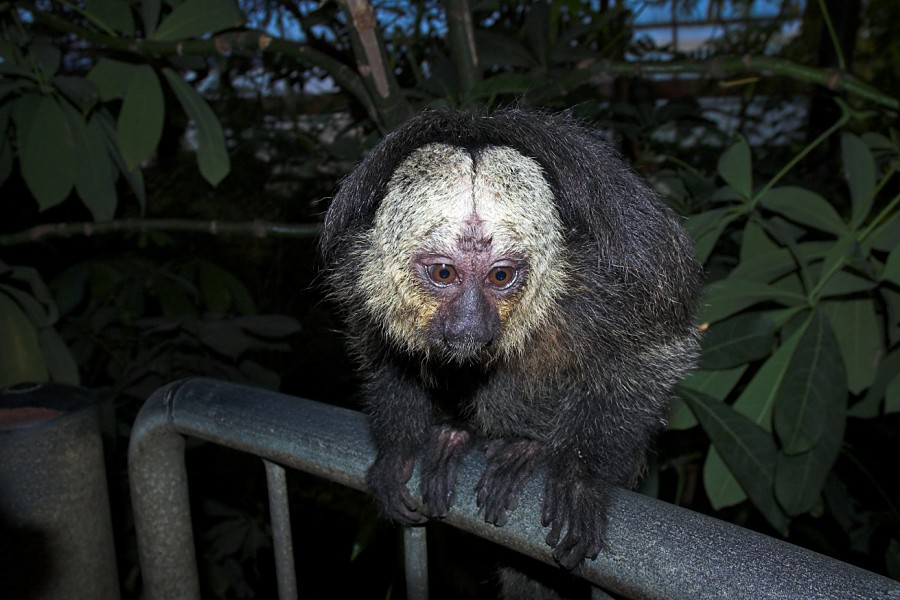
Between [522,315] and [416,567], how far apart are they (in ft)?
1.67

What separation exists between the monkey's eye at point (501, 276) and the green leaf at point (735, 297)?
625mm

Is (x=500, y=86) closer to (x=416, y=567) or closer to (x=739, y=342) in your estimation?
(x=739, y=342)

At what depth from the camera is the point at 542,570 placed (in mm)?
1494

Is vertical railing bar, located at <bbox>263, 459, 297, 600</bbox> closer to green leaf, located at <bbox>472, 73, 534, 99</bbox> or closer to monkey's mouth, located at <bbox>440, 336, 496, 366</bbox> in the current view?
monkey's mouth, located at <bbox>440, 336, 496, 366</bbox>

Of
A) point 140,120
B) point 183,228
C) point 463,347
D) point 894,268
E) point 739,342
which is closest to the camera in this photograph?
point 463,347

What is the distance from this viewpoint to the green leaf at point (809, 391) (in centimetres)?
154

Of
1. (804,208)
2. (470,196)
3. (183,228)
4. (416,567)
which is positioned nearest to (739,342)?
(804,208)

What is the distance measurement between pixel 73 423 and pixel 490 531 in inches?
28.6

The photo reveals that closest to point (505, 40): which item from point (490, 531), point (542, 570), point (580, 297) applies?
point (580, 297)

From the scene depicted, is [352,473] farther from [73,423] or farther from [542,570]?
[542,570]

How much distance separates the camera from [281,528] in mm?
1169

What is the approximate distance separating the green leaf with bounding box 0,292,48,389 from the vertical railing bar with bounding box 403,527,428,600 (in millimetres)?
1257

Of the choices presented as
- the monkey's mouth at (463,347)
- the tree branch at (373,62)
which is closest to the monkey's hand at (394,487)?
the monkey's mouth at (463,347)

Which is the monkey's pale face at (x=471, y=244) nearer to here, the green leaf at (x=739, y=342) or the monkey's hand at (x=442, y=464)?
the monkey's hand at (x=442, y=464)
